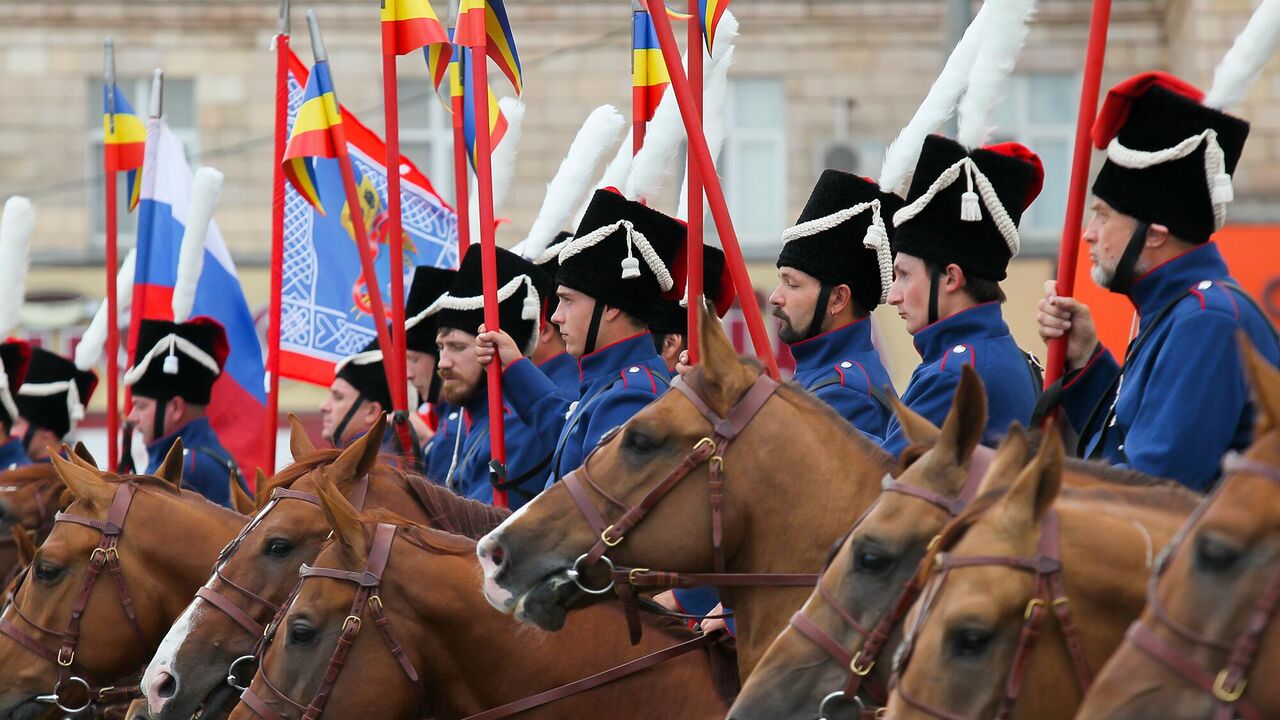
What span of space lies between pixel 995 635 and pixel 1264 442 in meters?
0.68

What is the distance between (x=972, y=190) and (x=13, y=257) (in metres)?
7.59

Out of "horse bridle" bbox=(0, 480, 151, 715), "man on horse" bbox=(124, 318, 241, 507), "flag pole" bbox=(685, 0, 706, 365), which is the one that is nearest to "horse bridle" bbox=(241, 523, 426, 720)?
"flag pole" bbox=(685, 0, 706, 365)

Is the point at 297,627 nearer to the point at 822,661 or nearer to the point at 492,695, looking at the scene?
the point at 492,695

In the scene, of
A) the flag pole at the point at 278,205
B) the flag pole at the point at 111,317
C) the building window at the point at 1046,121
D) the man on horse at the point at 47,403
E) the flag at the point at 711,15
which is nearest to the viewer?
the flag at the point at 711,15

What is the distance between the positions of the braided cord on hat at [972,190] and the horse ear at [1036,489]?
2.09 meters

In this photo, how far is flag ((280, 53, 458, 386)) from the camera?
10.7 metres

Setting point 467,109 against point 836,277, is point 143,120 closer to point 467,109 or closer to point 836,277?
point 467,109

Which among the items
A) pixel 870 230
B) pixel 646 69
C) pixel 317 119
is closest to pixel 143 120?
pixel 317 119

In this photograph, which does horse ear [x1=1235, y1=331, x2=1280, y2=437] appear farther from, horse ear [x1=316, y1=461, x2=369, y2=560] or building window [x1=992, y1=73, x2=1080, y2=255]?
building window [x1=992, y1=73, x2=1080, y2=255]

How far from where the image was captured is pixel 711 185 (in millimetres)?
5949

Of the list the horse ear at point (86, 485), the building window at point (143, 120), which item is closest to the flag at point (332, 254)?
the horse ear at point (86, 485)

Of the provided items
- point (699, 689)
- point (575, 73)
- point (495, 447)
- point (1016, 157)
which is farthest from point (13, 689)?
point (575, 73)

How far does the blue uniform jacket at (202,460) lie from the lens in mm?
9273

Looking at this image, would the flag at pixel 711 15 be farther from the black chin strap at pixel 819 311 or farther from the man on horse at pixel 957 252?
the man on horse at pixel 957 252
